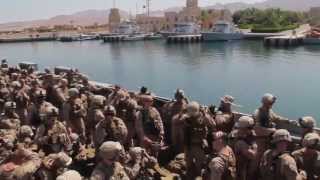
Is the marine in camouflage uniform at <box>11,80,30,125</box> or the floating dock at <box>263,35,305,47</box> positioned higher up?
the marine in camouflage uniform at <box>11,80,30,125</box>

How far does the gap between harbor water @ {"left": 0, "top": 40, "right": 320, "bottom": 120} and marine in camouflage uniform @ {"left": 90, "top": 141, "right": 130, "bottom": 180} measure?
81.7ft

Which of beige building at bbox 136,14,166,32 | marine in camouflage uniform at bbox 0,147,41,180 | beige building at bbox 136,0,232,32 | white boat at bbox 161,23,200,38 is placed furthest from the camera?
beige building at bbox 136,14,166,32

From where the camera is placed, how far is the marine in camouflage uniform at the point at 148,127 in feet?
33.3

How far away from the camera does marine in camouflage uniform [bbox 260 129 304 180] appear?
7.20 metres

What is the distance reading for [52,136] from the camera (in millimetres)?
9500

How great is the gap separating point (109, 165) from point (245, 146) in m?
2.64

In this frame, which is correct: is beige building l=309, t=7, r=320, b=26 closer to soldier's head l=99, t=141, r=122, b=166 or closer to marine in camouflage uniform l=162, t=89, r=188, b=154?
marine in camouflage uniform l=162, t=89, r=188, b=154

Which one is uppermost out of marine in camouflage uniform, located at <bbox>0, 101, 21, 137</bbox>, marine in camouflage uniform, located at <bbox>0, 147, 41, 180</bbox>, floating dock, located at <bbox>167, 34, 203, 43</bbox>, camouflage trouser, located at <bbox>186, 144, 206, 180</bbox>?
marine in camouflage uniform, located at <bbox>0, 147, 41, 180</bbox>

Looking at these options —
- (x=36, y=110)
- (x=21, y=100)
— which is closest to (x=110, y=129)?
(x=36, y=110)

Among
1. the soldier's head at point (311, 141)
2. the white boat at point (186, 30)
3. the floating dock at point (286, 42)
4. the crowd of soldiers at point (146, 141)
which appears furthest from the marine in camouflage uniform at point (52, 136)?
the white boat at point (186, 30)

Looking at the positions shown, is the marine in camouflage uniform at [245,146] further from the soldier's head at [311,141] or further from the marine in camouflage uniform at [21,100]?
the marine in camouflage uniform at [21,100]

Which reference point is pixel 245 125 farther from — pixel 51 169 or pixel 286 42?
pixel 286 42

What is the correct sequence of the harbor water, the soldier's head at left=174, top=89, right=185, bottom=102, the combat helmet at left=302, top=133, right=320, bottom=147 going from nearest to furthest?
the combat helmet at left=302, top=133, right=320, bottom=147, the soldier's head at left=174, top=89, right=185, bottom=102, the harbor water

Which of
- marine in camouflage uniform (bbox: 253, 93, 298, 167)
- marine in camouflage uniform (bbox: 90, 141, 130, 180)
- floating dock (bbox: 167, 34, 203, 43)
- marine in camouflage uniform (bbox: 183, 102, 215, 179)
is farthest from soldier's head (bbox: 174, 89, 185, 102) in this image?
floating dock (bbox: 167, 34, 203, 43)
